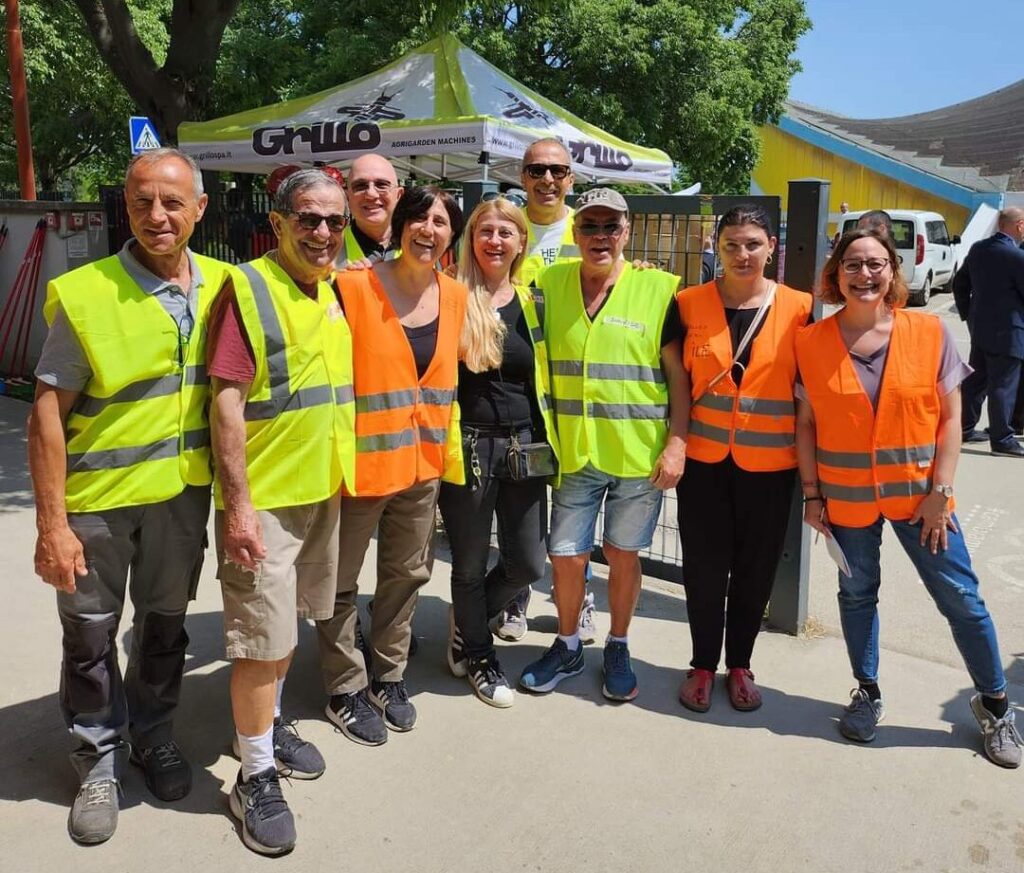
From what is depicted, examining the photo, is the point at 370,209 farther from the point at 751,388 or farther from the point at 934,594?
the point at 934,594

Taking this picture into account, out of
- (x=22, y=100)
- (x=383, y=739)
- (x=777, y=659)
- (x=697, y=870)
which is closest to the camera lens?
(x=697, y=870)

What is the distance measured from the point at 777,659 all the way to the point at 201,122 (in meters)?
7.62

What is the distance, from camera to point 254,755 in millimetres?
2832

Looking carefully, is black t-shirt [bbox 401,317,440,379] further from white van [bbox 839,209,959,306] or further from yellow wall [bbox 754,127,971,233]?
yellow wall [bbox 754,127,971,233]

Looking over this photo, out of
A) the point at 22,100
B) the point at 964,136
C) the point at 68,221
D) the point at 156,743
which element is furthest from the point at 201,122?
the point at 964,136

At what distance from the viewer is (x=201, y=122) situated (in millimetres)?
8969

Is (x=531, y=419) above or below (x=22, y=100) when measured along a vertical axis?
below

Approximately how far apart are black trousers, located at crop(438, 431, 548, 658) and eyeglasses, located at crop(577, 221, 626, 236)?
30.9 inches

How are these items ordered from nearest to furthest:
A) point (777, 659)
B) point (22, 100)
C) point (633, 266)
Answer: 1. point (633, 266)
2. point (777, 659)
3. point (22, 100)

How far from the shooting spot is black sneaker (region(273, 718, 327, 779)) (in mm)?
3100

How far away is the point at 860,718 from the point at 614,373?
156cm

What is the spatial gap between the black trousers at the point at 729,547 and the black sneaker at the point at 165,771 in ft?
6.36

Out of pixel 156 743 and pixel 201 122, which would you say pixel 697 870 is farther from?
pixel 201 122

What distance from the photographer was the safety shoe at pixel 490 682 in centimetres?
360
